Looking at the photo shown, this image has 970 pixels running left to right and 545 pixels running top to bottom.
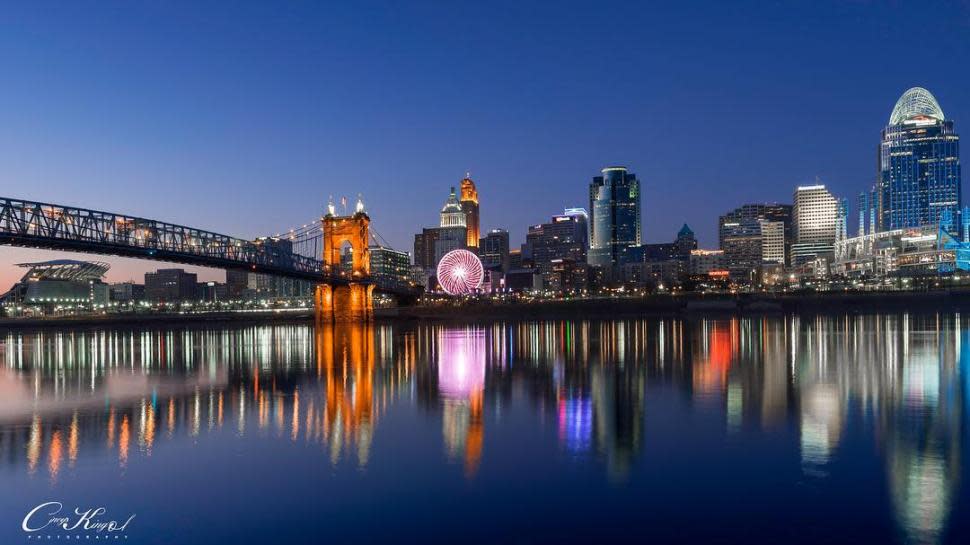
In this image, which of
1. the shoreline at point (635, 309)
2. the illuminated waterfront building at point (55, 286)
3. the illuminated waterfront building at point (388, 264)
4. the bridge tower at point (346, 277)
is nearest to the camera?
the bridge tower at point (346, 277)

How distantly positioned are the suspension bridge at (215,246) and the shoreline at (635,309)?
866cm

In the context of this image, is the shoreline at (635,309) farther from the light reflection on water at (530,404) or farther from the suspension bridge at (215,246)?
the light reflection on water at (530,404)

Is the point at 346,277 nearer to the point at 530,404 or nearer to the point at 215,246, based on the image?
the point at 215,246

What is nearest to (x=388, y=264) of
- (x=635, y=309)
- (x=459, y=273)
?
(x=459, y=273)

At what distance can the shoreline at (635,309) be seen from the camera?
332ft

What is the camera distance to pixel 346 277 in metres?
89.2

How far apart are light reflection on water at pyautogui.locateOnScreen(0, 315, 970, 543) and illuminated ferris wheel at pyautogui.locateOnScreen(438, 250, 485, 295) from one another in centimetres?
8566

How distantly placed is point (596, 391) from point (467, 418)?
4866 millimetres

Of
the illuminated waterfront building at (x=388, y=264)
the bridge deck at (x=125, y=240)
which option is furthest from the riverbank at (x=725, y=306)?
the illuminated waterfront building at (x=388, y=264)

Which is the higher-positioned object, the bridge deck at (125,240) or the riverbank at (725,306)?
the bridge deck at (125,240)

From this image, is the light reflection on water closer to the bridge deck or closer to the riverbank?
the bridge deck

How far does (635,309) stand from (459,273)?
27.7 m

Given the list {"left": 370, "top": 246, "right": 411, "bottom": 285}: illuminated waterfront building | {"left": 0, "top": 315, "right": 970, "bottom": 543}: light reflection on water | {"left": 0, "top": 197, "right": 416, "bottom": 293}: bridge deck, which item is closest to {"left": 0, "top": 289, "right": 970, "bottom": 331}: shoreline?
{"left": 0, "top": 197, "right": 416, "bottom": 293}: bridge deck

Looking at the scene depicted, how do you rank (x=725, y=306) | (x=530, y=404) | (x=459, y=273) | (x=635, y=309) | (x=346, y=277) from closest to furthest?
(x=530, y=404) → (x=346, y=277) → (x=635, y=309) → (x=725, y=306) → (x=459, y=273)
